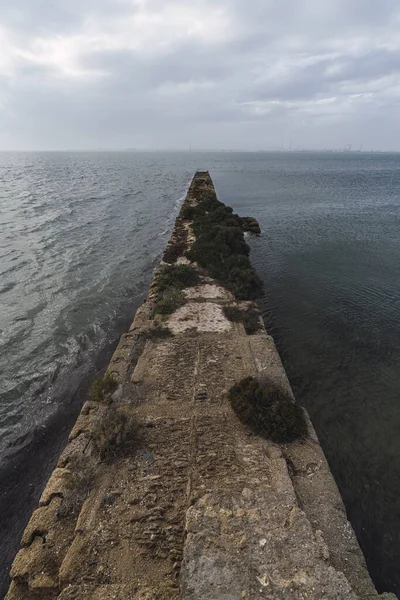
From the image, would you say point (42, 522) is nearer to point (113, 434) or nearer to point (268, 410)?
point (113, 434)

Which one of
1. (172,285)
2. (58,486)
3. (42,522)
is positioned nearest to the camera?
(42,522)

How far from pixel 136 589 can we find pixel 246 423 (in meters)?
4.06

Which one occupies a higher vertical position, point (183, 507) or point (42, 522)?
point (183, 507)

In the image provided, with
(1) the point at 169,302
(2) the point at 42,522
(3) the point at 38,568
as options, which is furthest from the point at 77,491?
(1) the point at 169,302

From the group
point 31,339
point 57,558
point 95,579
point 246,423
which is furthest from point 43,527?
point 31,339

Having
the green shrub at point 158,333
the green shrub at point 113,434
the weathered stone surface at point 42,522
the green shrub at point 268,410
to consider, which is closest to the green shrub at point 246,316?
the green shrub at point 158,333

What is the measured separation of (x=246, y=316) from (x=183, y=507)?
7.99 meters

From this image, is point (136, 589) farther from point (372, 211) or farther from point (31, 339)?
point (372, 211)

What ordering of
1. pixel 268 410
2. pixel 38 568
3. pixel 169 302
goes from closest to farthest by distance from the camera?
pixel 38 568, pixel 268 410, pixel 169 302

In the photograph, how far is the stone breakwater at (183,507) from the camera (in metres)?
4.91

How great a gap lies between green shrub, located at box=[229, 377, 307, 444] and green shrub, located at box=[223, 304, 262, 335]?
12.2 feet

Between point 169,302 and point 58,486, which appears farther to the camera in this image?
point 169,302

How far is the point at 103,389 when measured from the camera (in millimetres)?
9492

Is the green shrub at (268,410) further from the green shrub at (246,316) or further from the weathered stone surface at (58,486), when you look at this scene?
the weathered stone surface at (58,486)
